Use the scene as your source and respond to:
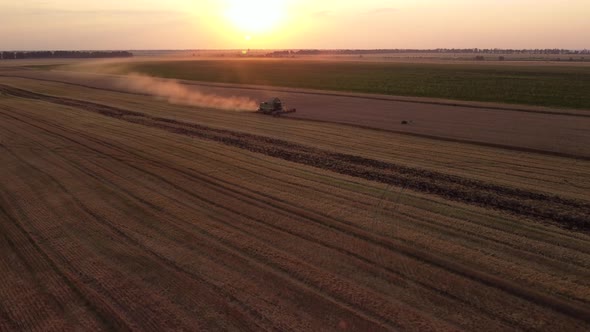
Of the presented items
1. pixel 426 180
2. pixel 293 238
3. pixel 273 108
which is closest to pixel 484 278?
pixel 293 238

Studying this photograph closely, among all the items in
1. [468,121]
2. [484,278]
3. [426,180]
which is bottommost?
[484,278]

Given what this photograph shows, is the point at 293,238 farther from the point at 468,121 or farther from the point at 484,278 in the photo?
the point at 468,121

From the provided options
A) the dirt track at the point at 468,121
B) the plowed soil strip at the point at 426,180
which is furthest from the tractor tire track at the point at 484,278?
the dirt track at the point at 468,121

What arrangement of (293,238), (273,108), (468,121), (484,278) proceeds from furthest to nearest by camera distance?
(273,108)
(468,121)
(293,238)
(484,278)

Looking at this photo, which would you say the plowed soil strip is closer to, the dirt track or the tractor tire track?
the tractor tire track

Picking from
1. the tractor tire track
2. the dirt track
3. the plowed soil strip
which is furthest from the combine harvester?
the tractor tire track

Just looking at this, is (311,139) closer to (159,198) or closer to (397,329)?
(159,198)

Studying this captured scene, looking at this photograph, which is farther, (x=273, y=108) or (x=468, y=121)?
(x=273, y=108)
